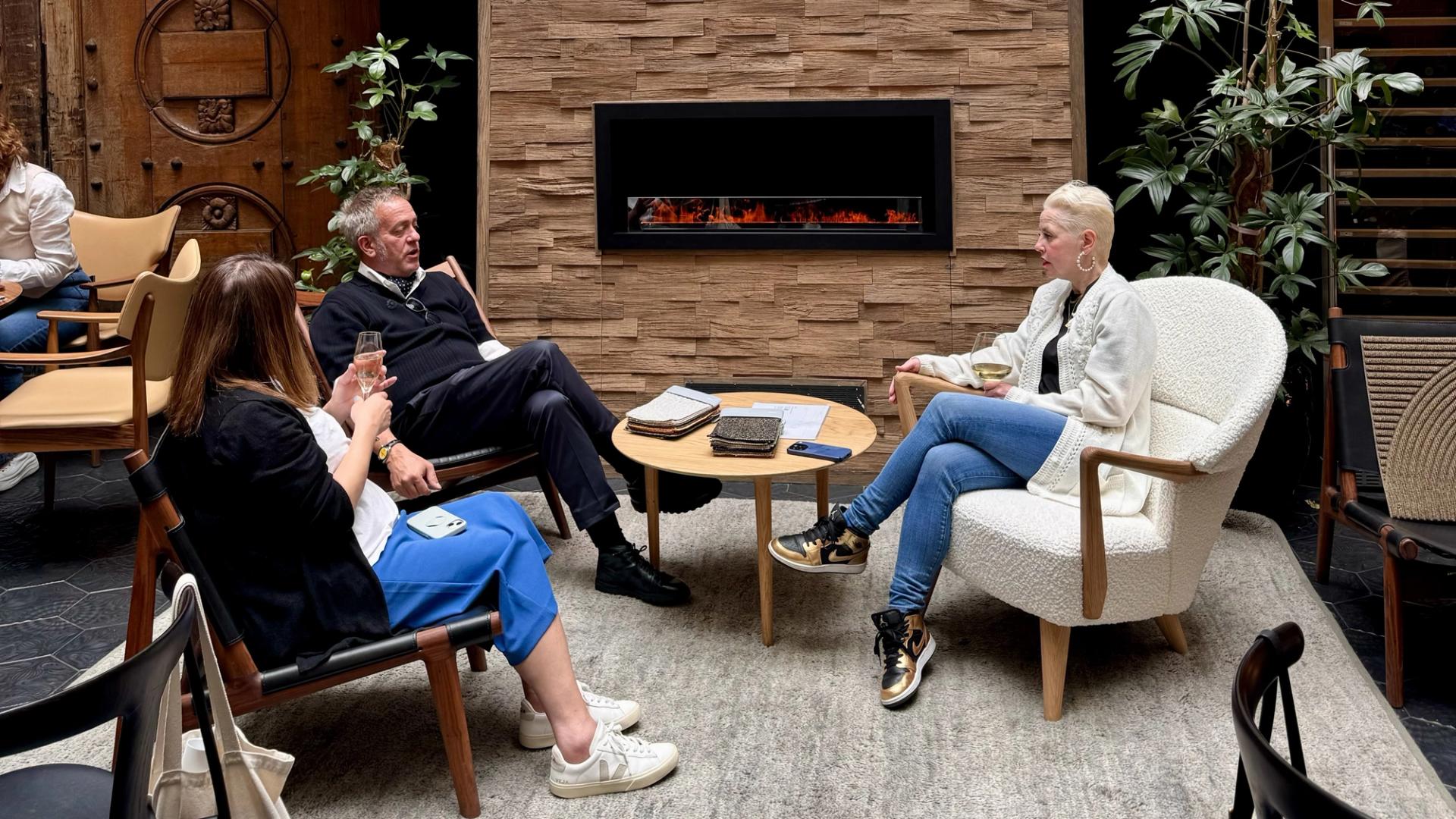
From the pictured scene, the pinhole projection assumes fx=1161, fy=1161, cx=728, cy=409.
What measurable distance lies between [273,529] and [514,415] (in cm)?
143

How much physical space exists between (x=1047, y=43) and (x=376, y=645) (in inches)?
133

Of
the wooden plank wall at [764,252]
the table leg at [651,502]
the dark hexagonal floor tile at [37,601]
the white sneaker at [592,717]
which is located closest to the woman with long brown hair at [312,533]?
the white sneaker at [592,717]

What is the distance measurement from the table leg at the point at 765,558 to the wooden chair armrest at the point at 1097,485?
0.80 metres

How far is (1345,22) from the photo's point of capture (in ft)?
14.8

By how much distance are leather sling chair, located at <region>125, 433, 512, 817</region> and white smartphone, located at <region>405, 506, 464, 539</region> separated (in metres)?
0.18

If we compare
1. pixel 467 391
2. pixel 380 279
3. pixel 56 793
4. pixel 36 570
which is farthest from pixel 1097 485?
pixel 36 570

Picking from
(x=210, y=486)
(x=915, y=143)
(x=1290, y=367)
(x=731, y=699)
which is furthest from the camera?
(x=915, y=143)

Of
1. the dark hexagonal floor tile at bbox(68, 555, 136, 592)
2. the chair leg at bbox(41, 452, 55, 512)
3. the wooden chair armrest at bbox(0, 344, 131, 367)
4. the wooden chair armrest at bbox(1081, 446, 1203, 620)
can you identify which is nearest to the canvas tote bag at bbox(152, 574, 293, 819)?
the wooden chair armrest at bbox(1081, 446, 1203, 620)

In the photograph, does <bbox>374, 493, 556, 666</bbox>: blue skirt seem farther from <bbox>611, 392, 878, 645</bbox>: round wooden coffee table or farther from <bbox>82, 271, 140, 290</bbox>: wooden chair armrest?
<bbox>82, 271, 140, 290</bbox>: wooden chair armrest

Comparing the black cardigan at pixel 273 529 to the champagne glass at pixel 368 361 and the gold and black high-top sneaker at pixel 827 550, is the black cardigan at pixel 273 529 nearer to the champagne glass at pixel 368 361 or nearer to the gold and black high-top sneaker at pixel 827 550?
the champagne glass at pixel 368 361

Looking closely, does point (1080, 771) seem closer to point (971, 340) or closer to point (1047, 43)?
point (971, 340)

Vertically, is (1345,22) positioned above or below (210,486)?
above

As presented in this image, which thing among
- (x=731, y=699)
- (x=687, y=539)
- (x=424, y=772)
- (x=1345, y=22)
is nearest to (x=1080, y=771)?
(x=731, y=699)

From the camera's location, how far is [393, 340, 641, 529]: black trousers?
11.1 feet
